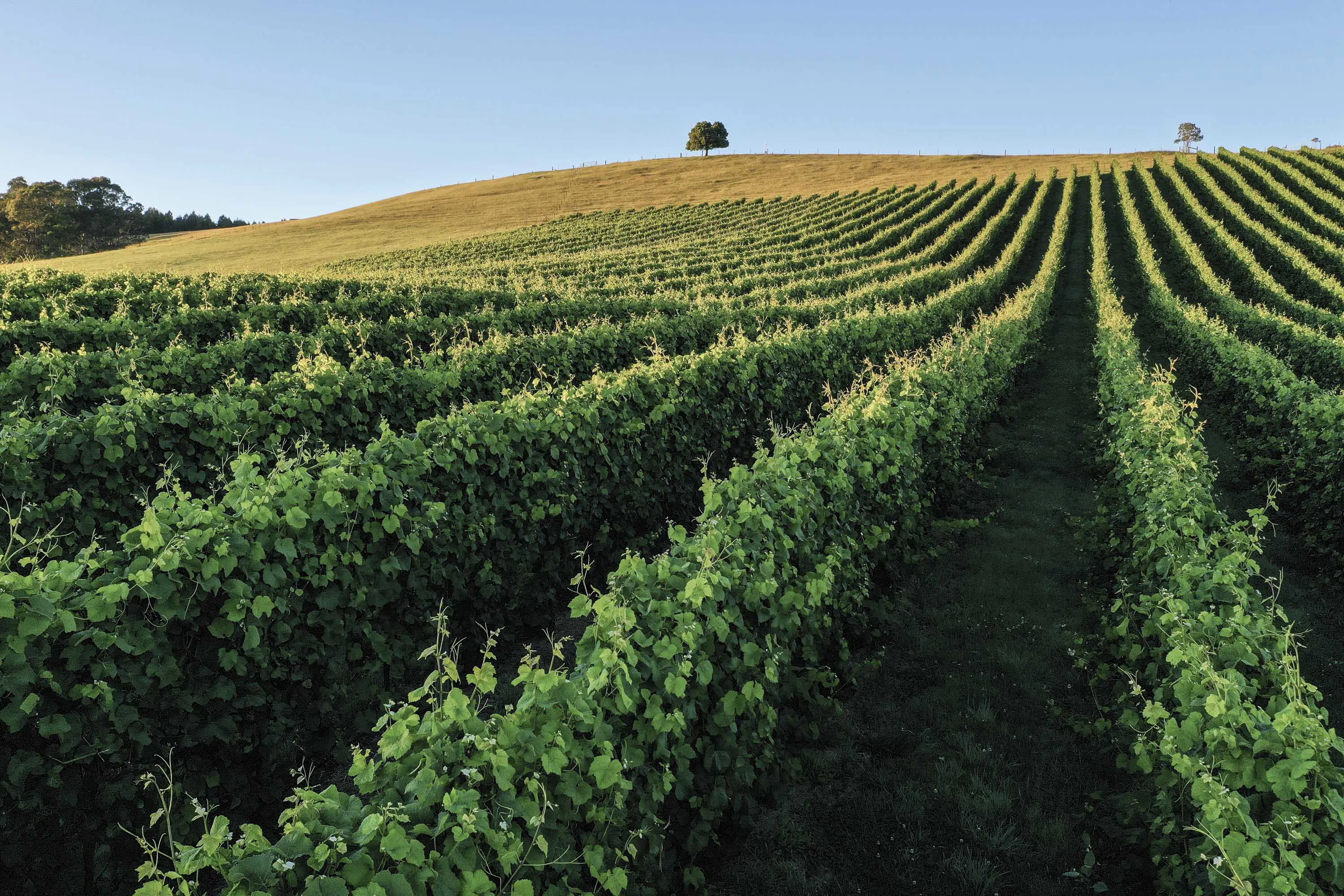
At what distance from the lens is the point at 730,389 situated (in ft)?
40.8

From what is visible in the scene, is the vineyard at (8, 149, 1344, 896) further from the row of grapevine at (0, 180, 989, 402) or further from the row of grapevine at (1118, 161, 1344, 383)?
the row of grapevine at (1118, 161, 1344, 383)

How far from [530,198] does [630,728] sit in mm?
89697

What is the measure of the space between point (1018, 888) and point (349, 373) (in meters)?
10.3

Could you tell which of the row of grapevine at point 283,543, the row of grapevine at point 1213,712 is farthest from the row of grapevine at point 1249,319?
the row of grapevine at point 283,543

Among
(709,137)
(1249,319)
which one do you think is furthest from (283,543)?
(709,137)

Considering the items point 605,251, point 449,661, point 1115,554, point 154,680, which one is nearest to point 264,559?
point 154,680

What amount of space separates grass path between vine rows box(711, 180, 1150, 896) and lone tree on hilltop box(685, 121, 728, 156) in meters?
127

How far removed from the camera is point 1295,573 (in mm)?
9578

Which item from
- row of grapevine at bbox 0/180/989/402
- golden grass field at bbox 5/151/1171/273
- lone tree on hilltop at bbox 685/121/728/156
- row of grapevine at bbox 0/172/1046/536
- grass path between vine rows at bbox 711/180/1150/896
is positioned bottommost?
grass path between vine rows at bbox 711/180/1150/896

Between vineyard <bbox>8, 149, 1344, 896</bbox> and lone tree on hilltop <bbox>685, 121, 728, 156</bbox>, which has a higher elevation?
lone tree on hilltop <bbox>685, 121, 728, 156</bbox>

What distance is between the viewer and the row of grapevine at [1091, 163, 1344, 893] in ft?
11.7

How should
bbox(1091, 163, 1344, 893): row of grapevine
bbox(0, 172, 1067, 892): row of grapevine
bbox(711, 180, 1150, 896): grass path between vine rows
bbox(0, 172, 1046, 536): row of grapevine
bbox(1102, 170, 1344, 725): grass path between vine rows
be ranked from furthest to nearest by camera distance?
bbox(0, 172, 1046, 536): row of grapevine → bbox(1102, 170, 1344, 725): grass path between vine rows → bbox(711, 180, 1150, 896): grass path between vine rows → bbox(0, 172, 1067, 892): row of grapevine → bbox(1091, 163, 1344, 893): row of grapevine

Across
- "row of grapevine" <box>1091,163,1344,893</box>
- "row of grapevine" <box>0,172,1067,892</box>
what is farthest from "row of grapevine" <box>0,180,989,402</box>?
"row of grapevine" <box>1091,163,1344,893</box>

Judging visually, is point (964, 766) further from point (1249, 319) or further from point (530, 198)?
point (530, 198)
